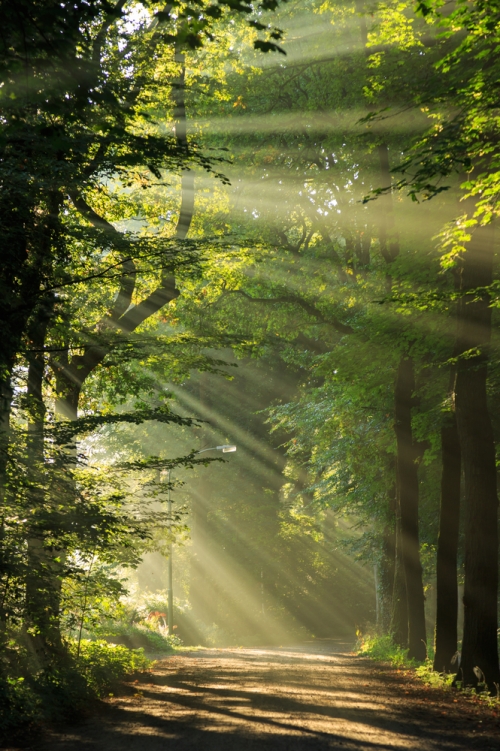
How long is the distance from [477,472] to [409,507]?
6928 mm

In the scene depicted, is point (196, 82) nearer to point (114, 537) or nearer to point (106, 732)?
point (114, 537)

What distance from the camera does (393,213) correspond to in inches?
698

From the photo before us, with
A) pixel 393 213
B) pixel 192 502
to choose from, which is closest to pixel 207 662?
pixel 393 213

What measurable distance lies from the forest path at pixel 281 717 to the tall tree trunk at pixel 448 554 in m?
1.06

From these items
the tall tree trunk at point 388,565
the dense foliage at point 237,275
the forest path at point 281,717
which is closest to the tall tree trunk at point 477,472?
the dense foliage at point 237,275

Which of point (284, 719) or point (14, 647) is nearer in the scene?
point (284, 719)

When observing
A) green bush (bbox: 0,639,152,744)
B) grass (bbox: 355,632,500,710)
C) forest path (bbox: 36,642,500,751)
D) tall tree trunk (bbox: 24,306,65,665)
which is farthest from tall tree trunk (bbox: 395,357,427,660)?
tall tree trunk (bbox: 24,306,65,665)

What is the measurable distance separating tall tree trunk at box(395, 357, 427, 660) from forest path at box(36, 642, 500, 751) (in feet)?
8.70

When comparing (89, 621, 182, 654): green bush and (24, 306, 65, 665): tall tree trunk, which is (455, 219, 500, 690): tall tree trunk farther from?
(89, 621, 182, 654): green bush

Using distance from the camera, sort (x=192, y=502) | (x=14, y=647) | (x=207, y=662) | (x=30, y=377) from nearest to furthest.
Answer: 1. (x=14, y=647)
2. (x=30, y=377)
3. (x=207, y=662)
4. (x=192, y=502)

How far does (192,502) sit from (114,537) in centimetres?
3253

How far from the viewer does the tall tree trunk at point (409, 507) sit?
18.3 metres

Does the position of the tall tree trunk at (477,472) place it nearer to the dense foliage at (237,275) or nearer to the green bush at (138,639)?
the dense foliage at (237,275)

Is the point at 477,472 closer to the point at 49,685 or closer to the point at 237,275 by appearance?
the point at 49,685
